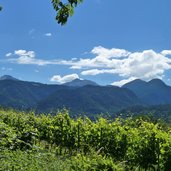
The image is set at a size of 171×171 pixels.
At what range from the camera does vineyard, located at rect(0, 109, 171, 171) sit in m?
13.0

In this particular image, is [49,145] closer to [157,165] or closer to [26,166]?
[157,165]

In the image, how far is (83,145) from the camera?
24.0m

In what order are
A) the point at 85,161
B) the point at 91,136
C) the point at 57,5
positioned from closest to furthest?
the point at 57,5 → the point at 85,161 → the point at 91,136

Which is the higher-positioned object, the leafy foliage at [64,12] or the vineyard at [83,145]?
the leafy foliage at [64,12]

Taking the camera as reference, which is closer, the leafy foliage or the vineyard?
the leafy foliage

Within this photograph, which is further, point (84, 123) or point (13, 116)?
point (13, 116)

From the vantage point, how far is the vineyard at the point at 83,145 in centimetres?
1300

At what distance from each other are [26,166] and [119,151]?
913 centimetres

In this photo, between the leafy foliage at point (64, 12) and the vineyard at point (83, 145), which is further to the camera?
the vineyard at point (83, 145)

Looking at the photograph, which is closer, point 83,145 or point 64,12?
point 64,12

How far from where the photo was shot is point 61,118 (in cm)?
2681

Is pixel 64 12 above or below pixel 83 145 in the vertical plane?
above

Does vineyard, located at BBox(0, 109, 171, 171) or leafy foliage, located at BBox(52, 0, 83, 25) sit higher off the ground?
leafy foliage, located at BBox(52, 0, 83, 25)

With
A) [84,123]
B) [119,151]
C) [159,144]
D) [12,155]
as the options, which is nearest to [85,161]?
[12,155]
